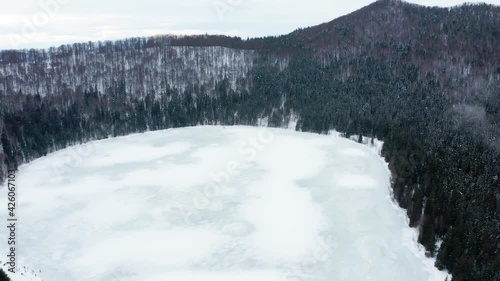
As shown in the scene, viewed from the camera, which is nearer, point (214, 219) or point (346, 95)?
point (214, 219)

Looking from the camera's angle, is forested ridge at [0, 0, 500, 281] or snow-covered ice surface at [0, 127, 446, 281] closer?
snow-covered ice surface at [0, 127, 446, 281]

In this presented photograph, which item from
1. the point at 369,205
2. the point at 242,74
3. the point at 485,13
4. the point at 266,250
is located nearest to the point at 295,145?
the point at 369,205

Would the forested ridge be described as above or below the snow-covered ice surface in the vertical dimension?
above

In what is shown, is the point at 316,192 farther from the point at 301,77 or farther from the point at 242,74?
the point at 242,74

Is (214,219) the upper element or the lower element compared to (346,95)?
lower
